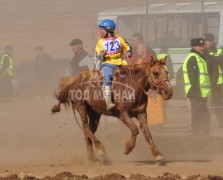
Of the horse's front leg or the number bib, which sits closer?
the horse's front leg

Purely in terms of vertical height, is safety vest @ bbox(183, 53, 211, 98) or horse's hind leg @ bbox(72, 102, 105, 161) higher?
safety vest @ bbox(183, 53, 211, 98)

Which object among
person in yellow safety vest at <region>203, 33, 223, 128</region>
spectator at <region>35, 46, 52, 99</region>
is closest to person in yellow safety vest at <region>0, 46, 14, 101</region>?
spectator at <region>35, 46, 52, 99</region>

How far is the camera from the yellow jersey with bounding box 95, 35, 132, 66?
14.2 meters

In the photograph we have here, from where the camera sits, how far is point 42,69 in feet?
112

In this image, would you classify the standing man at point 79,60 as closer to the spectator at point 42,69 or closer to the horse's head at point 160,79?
the horse's head at point 160,79

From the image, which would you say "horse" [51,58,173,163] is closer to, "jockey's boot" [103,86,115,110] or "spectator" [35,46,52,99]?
"jockey's boot" [103,86,115,110]

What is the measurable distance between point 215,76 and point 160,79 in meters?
7.01

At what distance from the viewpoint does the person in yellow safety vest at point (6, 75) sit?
3250cm

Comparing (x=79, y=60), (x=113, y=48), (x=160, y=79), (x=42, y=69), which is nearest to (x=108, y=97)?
(x=113, y=48)

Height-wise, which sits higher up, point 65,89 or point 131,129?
point 65,89

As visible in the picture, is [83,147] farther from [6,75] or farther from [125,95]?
[6,75]

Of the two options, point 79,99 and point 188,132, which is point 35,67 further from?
point 79,99

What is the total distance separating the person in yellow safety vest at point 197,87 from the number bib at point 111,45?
4989mm

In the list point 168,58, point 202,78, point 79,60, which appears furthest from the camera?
point 168,58
